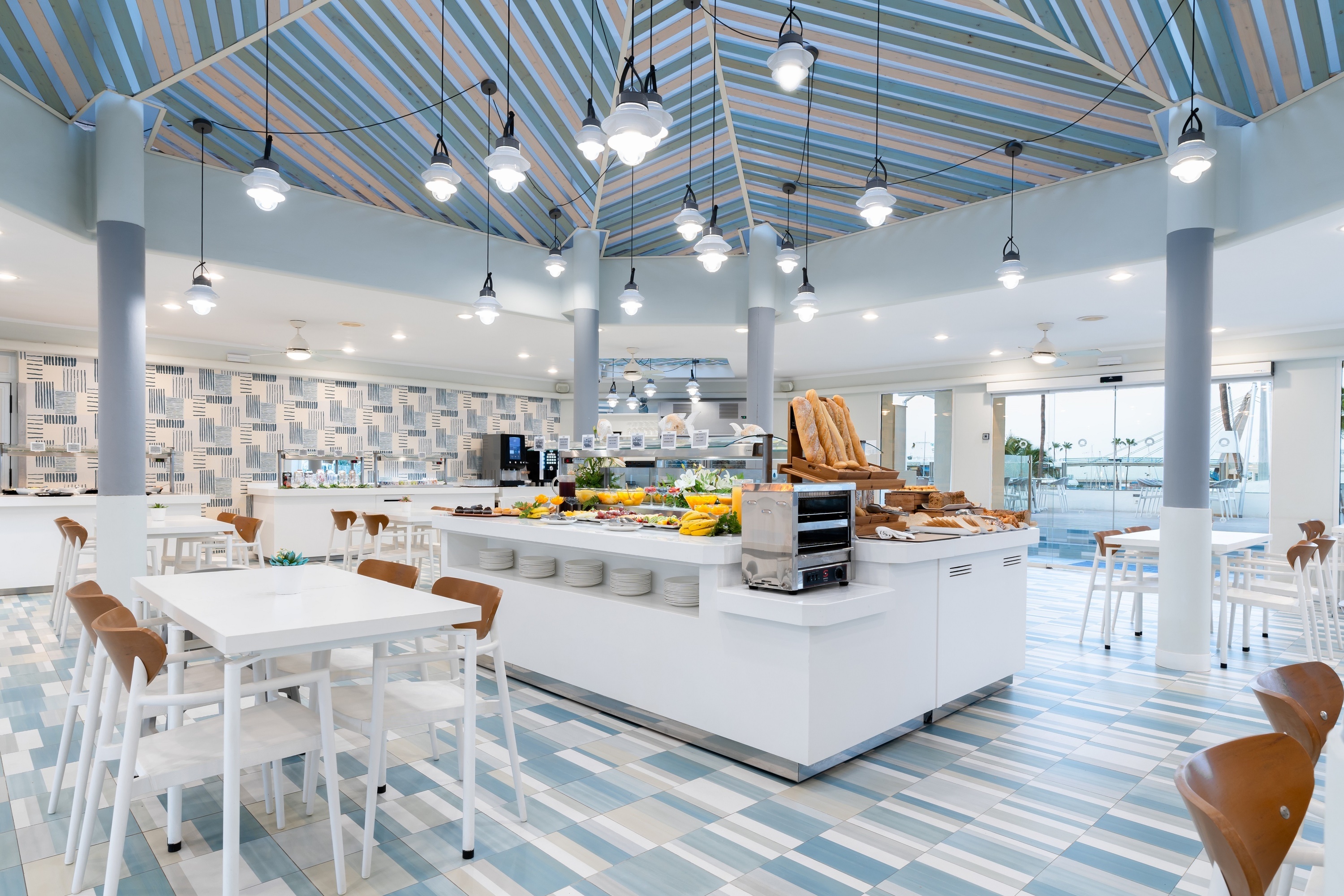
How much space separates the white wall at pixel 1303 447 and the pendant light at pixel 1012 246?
17.0ft

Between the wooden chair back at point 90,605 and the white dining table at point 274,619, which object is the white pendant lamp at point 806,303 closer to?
the white dining table at point 274,619

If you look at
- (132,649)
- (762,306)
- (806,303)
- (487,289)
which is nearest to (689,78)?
(806,303)

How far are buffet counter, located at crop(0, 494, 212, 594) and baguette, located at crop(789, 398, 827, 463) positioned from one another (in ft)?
24.2

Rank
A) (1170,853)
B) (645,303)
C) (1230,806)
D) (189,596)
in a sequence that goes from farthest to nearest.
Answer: (645,303) < (189,596) < (1170,853) < (1230,806)

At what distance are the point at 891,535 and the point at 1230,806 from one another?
2.76 metres

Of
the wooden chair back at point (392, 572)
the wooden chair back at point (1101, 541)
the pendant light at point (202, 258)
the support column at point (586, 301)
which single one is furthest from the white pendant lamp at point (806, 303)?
the pendant light at point (202, 258)

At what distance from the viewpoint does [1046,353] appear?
8.92 metres

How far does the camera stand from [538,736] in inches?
159

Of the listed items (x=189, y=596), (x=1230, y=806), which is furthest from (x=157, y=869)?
(x=1230, y=806)

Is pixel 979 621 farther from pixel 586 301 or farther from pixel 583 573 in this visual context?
pixel 586 301

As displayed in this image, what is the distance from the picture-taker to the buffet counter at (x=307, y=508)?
415 inches

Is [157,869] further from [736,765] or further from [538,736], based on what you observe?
[736,765]

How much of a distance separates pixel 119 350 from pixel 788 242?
215 inches

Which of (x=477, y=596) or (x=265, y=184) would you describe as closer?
(x=477, y=596)
